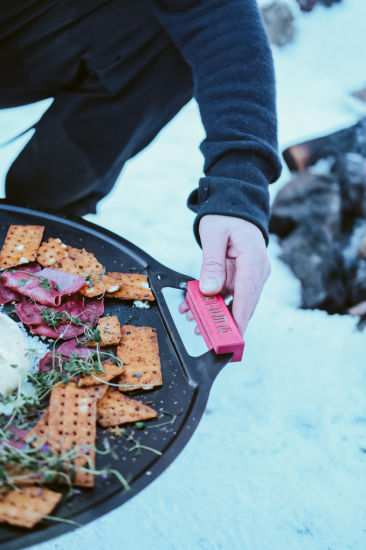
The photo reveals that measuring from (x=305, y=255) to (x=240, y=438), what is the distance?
137cm

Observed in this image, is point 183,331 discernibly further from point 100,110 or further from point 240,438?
point 100,110

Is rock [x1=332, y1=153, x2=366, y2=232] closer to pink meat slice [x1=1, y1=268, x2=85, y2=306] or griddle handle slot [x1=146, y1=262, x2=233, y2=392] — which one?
griddle handle slot [x1=146, y1=262, x2=233, y2=392]

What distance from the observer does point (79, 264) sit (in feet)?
4.52

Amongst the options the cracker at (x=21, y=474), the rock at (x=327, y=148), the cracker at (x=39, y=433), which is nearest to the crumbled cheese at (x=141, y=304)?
the cracker at (x=39, y=433)

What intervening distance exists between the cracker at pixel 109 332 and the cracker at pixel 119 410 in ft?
0.53

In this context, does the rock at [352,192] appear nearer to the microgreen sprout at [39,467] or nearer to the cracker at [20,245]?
the cracker at [20,245]

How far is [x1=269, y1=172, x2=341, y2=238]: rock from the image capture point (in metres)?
2.83

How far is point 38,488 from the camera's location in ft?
2.70

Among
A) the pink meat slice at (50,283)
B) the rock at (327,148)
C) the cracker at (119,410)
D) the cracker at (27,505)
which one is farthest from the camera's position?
the rock at (327,148)

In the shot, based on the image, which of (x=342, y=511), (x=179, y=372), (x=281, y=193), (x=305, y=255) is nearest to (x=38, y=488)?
(x=179, y=372)

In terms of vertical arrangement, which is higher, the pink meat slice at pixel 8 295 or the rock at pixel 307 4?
the pink meat slice at pixel 8 295

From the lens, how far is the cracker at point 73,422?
88 centimetres

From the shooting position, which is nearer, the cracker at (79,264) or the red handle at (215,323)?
the red handle at (215,323)

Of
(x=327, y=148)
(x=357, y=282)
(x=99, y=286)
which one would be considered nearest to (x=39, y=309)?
(x=99, y=286)
